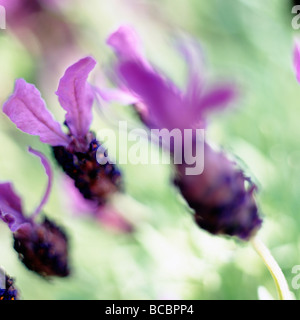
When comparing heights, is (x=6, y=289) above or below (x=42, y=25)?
below

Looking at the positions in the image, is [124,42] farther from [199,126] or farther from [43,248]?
[43,248]

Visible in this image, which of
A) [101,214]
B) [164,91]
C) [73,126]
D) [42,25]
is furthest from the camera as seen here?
[42,25]

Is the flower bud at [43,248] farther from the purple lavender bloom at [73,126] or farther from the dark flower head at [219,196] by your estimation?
the dark flower head at [219,196]

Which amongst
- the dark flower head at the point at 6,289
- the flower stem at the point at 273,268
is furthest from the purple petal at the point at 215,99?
the dark flower head at the point at 6,289

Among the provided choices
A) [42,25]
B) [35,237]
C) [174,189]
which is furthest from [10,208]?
[42,25]

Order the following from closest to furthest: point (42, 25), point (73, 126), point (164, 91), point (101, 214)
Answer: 1. point (164, 91)
2. point (73, 126)
3. point (101, 214)
4. point (42, 25)

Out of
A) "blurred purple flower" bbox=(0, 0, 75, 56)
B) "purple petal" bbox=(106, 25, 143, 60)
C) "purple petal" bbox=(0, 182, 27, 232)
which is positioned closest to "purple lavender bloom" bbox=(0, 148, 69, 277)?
"purple petal" bbox=(0, 182, 27, 232)

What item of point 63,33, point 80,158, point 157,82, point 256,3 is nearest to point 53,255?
point 80,158

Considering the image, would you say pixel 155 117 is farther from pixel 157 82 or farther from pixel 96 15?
pixel 96 15
